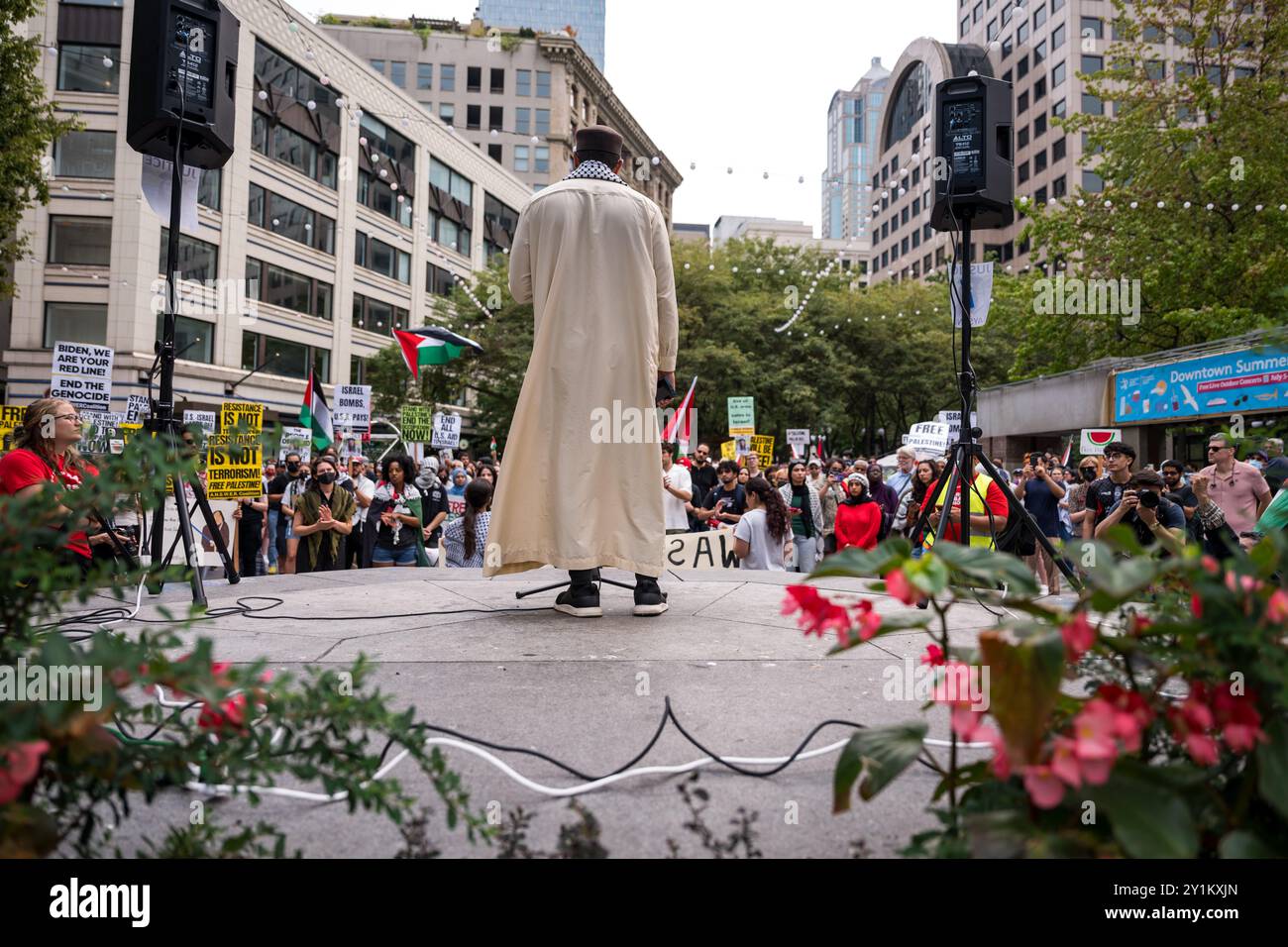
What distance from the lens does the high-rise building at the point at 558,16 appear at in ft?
487

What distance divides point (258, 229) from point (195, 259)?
337cm

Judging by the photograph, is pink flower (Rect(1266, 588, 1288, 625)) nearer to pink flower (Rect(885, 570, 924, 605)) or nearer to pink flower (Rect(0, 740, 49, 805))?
pink flower (Rect(885, 570, 924, 605))

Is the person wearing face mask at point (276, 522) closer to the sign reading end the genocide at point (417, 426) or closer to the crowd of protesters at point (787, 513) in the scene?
the crowd of protesters at point (787, 513)

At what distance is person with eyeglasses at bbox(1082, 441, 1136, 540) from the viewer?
9.28 metres

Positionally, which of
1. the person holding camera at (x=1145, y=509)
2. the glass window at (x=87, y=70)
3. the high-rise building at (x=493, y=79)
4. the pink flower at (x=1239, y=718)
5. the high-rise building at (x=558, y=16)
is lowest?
the pink flower at (x=1239, y=718)

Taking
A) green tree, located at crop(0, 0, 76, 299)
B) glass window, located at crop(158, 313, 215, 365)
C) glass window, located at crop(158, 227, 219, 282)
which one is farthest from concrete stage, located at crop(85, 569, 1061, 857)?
glass window, located at crop(158, 313, 215, 365)

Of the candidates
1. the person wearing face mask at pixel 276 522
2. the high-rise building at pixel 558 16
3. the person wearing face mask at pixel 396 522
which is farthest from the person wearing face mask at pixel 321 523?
the high-rise building at pixel 558 16

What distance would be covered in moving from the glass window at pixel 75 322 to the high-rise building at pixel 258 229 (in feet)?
0.14

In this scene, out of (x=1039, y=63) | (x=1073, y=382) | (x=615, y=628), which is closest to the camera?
(x=615, y=628)

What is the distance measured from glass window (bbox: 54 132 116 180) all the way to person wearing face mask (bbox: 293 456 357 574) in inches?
988
